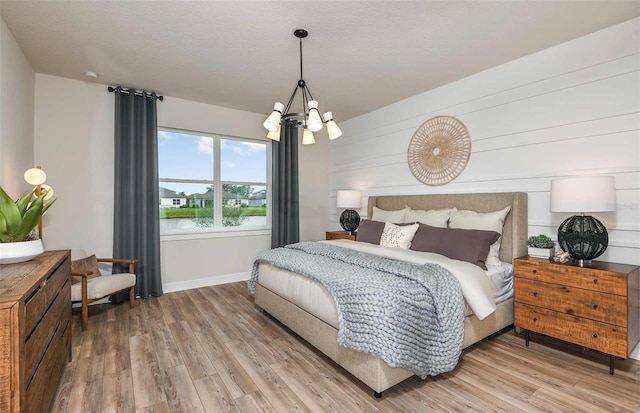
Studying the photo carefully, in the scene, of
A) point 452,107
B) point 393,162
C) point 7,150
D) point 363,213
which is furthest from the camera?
point 363,213

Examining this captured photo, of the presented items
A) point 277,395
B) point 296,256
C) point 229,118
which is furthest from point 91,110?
point 277,395

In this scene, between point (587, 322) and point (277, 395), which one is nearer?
point (277, 395)

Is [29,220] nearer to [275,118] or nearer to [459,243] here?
[275,118]

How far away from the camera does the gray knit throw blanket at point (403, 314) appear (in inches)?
72.7

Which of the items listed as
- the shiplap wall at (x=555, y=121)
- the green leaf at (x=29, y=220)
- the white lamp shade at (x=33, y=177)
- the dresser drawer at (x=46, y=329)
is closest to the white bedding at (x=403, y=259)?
the shiplap wall at (x=555, y=121)

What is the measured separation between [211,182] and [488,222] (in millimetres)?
3688

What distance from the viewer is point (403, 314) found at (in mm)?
1892

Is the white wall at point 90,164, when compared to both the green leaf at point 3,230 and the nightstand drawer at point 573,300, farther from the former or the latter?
the nightstand drawer at point 573,300

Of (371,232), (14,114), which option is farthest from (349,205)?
(14,114)

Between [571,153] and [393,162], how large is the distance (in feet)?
6.76

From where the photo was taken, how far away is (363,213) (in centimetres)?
496

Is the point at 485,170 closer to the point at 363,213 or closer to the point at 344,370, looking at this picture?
the point at 363,213

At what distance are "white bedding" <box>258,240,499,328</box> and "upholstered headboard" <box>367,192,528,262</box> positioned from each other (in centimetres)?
46

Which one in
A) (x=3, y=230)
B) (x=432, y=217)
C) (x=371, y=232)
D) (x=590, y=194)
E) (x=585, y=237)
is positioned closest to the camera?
(x=3, y=230)
